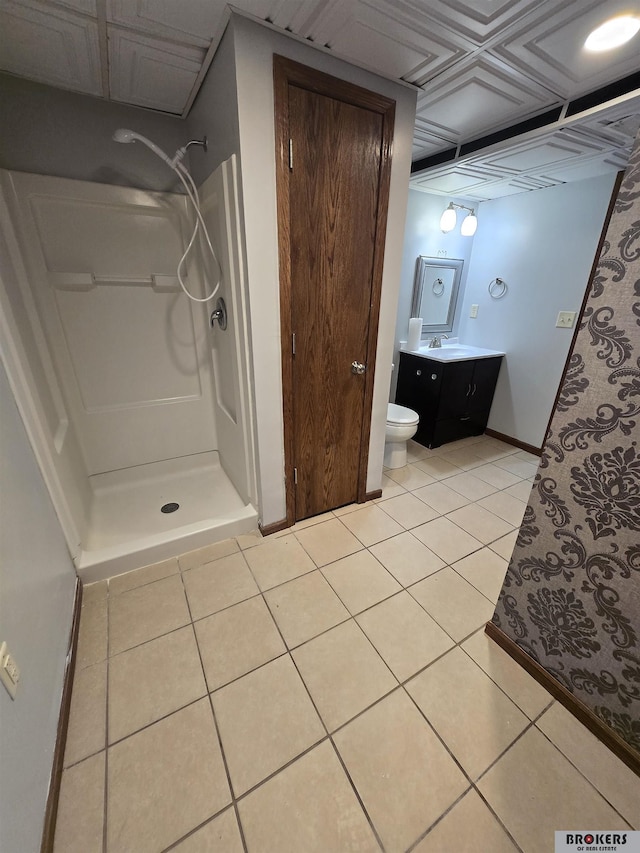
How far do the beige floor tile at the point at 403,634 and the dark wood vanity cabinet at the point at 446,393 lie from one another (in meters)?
1.72

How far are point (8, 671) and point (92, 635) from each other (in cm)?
64

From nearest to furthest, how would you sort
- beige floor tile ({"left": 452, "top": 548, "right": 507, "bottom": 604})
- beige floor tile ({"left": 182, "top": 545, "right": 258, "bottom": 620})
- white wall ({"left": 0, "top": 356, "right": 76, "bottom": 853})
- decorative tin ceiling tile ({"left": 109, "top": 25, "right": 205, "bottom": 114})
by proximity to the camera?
white wall ({"left": 0, "top": 356, "right": 76, "bottom": 853}) → decorative tin ceiling tile ({"left": 109, "top": 25, "right": 205, "bottom": 114}) → beige floor tile ({"left": 182, "top": 545, "right": 258, "bottom": 620}) → beige floor tile ({"left": 452, "top": 548, "right": 507, "bottom": 604})

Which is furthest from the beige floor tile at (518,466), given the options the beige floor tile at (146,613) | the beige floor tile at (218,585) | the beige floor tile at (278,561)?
the beige floor tile at (146,613)

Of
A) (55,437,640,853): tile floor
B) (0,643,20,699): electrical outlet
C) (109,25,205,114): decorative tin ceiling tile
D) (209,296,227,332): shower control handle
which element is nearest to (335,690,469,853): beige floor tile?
(55,437,640,853): tile floor

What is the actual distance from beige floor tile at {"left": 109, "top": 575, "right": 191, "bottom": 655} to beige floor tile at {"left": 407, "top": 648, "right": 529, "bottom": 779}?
1.01m

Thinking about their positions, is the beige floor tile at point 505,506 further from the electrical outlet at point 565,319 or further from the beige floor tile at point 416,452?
the electrical outlet at point 565,319

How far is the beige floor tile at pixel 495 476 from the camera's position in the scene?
2494mm

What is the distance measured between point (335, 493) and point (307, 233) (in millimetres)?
1435

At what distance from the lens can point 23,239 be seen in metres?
1.68

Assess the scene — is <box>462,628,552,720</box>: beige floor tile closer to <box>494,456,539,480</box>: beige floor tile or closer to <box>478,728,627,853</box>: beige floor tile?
<box>478,728,627,853</box>: beige floor tile

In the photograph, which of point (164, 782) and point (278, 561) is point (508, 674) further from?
point (164, 782)

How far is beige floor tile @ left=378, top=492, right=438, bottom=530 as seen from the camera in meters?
2.06

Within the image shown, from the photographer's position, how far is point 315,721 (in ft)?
3.62

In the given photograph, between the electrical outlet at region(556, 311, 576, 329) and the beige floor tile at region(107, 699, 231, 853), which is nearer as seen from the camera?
the beige floor tile at region(107, 699, 231, 853)
